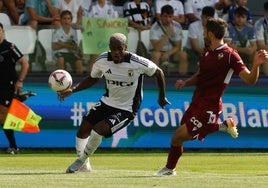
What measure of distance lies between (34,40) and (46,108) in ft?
5.22

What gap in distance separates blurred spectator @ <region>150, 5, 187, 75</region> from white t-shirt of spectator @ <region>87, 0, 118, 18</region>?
1034 mm

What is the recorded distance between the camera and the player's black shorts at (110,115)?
14727 millimetres

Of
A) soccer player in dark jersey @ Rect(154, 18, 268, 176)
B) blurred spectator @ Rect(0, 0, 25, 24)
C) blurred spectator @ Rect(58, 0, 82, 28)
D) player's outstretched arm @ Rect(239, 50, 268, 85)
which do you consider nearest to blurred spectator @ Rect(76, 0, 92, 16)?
blurred spectator @ Rect(58, 0, 82, 28)

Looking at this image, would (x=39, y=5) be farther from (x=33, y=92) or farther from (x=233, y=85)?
(x=233, y=85)

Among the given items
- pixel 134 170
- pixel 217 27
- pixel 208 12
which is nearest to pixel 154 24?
pixel 208 12

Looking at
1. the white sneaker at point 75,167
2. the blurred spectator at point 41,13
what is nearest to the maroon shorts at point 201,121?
the white sneaker at point 75,167

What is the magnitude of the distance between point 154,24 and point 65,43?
7.00 ft

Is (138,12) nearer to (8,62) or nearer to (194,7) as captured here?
(194,7)

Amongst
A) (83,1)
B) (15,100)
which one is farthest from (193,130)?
(83,1)

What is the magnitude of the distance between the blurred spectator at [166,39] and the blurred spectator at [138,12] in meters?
0.42

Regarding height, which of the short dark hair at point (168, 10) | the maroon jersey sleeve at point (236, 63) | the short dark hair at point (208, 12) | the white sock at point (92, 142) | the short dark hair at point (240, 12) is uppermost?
the maroon jersey sleeve at point (236, 63)

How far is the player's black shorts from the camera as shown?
14727 millimetres

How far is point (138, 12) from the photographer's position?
22.4 m

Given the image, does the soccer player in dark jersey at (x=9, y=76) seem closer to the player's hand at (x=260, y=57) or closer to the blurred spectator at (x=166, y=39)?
the blurred spectator at (x=166, y=39)
